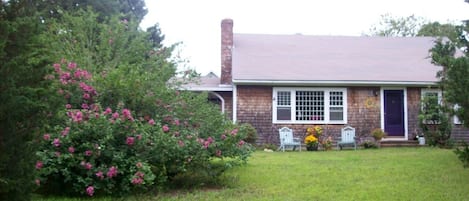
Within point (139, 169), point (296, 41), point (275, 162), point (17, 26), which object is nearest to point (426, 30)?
point (296, 41)

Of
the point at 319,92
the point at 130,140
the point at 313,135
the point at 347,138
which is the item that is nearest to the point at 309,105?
the point at 319,92

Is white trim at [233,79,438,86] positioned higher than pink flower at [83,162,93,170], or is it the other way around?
white trim at [233,79,438,86]

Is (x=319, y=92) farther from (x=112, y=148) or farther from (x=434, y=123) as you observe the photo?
(x=112, y=148)

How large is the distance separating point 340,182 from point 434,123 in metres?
10.4

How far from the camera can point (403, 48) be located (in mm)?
22156

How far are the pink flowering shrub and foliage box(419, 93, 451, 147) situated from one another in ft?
34.7

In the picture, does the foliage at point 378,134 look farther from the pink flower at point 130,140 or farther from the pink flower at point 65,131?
the pink flower at point 65,131

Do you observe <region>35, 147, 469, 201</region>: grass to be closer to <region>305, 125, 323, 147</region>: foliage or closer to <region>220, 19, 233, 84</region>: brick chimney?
<region>305, 125, 323, 147</region>: foliage

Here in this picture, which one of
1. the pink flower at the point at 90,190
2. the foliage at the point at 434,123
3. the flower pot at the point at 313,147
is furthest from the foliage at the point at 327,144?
the pink flower at the point at 90,190

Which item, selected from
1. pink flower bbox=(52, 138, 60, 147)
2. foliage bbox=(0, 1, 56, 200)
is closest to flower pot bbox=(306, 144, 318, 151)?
pink flower bbox=(52, 138, 60, 147)

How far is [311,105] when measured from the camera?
1792 centimetres

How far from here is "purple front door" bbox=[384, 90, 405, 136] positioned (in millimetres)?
18281

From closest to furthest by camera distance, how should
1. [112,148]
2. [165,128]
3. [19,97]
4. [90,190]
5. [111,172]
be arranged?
[19,97] < [90,190] < [111,172] < [112,148] < [165,128]

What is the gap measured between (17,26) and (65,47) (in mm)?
7801
